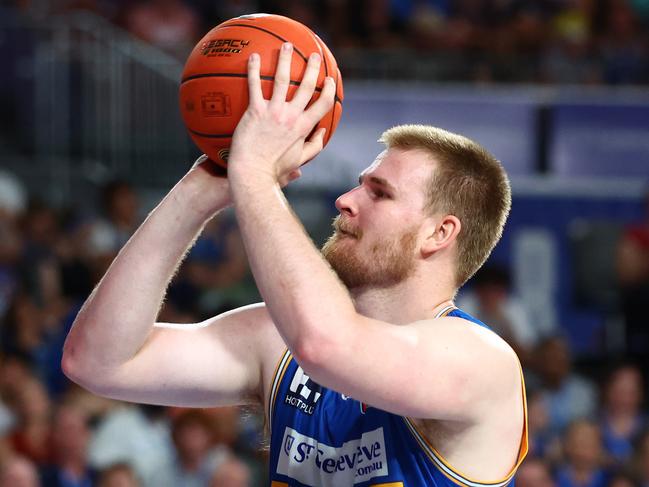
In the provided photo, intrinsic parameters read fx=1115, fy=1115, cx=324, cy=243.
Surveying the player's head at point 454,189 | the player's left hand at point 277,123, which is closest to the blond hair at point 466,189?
the player's head at point 454,189

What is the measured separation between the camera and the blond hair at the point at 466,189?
3.26 metres

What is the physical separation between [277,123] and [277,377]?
0.92 metres

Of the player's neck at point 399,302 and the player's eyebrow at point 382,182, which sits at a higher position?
the player's eyebrow at point 382,182

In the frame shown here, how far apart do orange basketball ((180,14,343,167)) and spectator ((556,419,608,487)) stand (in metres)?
5.06

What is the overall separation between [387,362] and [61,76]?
8.64 meters

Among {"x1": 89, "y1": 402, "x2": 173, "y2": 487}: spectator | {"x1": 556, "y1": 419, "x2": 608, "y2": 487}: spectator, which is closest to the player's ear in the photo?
{"x1": 89, "y1": 402, "x2": 173, "y2": 487}: spectator

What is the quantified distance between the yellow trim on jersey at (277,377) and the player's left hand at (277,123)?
0.72 meters

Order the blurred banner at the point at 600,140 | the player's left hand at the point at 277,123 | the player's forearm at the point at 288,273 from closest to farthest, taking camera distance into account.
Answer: the player's forearm at the point at 288,273 → the player's left hand at the point at 277,123 → the blurred banner at the point at 600,140

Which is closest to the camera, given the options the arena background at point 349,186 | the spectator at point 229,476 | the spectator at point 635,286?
the spectator at point 229,476

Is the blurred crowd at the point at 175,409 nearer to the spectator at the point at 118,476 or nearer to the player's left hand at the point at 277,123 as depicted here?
the spectator at the point at 118,476

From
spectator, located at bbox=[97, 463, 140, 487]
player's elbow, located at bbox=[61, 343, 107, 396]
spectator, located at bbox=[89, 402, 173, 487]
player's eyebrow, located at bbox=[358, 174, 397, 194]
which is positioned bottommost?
spectator, located at bbox=[89, 402, 173, 487]

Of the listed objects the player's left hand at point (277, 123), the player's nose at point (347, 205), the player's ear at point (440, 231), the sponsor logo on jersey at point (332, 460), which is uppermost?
the player's left hand at point (277, 123)

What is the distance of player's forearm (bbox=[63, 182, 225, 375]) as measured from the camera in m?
3.29

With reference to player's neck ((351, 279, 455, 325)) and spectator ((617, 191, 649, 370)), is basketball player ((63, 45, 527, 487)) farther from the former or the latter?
spectator ((617, 191, 649, 370))
